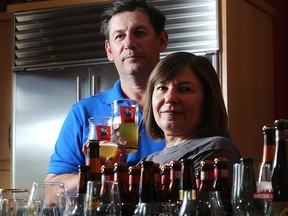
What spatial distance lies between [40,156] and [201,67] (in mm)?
2238

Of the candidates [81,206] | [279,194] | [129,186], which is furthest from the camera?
[129,186]

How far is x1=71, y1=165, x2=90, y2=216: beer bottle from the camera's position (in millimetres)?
1657

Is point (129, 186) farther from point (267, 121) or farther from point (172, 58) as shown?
point (267, 121)

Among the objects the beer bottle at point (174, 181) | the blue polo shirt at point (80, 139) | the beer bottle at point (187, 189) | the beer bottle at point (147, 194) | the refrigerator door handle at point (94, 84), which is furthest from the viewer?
the refrigerator door handle at point (94, 84)

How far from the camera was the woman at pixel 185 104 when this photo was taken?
2104 millimetres

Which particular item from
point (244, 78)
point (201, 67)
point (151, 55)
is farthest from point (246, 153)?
point (201, 67)

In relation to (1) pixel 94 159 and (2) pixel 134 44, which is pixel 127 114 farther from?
(2) pixel 134 44

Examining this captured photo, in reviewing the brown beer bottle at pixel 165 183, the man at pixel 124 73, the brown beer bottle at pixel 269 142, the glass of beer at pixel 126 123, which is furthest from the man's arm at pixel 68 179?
the brown beer bottle at pixel 269 142

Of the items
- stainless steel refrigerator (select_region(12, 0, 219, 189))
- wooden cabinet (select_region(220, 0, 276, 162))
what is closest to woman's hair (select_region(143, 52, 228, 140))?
wooden cabinet (select_region(220, 0, 276, 162))

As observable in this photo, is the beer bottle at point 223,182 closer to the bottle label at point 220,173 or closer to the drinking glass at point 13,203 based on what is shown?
the bottle label at point 220,173

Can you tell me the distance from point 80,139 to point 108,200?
1276mm

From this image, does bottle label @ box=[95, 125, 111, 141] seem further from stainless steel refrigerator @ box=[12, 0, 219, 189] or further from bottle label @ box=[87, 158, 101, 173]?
stainless steel refrigerator @ box=[12, 0, 219, 189]

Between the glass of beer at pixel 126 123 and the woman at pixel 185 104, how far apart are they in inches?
3.2

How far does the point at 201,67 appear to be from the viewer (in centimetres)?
219
